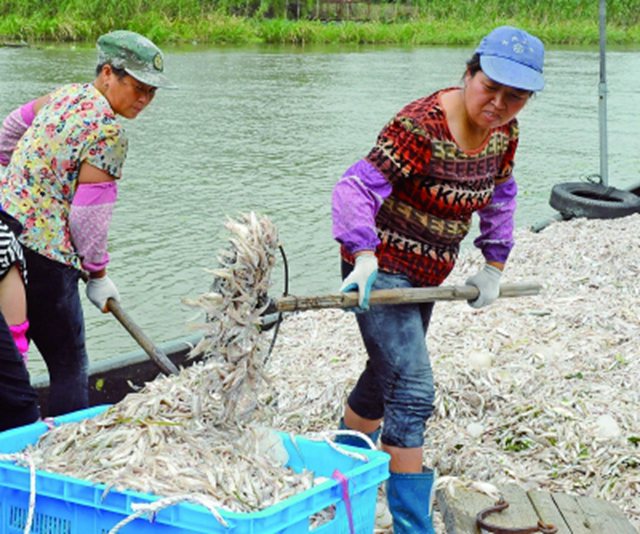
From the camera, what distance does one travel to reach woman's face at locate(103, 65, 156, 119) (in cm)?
457

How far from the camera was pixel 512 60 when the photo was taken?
3.89 m

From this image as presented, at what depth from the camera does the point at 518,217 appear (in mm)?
12742

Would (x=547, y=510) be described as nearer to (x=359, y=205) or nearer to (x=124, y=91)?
(x=359, y=205)

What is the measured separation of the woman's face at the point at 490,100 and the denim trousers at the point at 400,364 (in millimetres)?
627

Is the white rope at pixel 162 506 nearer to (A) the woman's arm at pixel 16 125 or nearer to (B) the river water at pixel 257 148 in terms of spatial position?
(A) the woman's arm at pixel 16 125

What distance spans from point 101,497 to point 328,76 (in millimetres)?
24058

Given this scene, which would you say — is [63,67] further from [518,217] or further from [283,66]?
Answer: [518,217]

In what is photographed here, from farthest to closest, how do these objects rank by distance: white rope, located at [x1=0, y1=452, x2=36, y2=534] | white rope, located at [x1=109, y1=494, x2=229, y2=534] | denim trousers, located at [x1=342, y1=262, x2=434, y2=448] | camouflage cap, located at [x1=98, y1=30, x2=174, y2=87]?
camouflage cap, located at [x1=98, y1=30, x2=174, y2=87]
denim trousers, located at [x1=342, y1=262, x2=434, y2=448]
white rope, located at [x1=0, y1=452, x2=36, y2=534]
white rope, located at [x1=109, y1=494, x2=229, y2=534]

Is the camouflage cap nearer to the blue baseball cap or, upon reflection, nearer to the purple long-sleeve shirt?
the purple long-sleeve shirt

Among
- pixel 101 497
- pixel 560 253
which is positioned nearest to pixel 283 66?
pixel 560 253

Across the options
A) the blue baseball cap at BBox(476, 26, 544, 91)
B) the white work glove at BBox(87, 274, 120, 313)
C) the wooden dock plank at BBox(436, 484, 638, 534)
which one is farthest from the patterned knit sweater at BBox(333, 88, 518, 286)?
the white work glove at BBox(87, 274, 120, 313)

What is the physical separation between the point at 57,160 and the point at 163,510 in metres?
1.92

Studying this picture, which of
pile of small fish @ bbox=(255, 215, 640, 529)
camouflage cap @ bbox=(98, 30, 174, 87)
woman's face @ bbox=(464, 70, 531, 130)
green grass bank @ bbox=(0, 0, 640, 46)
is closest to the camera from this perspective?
woman's face @ bbox=(464, 70, 531, 130)

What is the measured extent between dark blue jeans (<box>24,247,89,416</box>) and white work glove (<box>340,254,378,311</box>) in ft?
4.30
